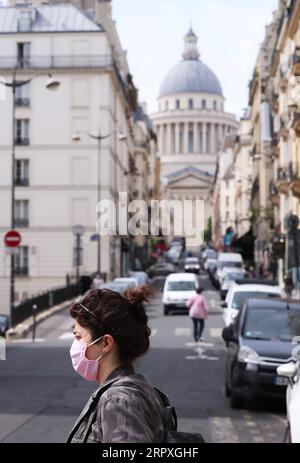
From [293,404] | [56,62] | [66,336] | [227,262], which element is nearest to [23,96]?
[56,62]

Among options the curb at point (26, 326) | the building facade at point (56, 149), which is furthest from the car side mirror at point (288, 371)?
the building facade at point (56, 149)

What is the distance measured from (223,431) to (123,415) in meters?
8.57

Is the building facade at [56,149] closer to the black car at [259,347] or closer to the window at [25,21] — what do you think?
the window at [25,21]

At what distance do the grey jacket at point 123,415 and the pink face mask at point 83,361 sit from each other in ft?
0.33

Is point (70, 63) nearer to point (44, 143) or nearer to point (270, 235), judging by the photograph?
point (44, 143)

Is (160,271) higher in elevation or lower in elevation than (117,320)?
lower

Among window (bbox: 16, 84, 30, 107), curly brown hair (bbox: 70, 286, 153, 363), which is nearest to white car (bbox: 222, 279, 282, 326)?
curly brown hair (bbox: 70, 286, 153, 363)

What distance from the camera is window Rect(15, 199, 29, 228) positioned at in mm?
56344

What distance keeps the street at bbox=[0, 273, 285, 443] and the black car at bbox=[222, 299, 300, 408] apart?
319mm

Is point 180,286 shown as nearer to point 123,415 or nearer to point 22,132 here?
point 22,132

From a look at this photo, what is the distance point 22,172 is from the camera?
5666 centimetres

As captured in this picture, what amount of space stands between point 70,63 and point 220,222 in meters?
82.3

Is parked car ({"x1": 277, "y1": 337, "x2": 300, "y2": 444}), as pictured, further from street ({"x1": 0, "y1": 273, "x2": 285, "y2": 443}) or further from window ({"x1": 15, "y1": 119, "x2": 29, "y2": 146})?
window ({"x1": 15, "y1": 119, "x2": 29, "y2": 146})

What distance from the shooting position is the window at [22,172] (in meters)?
56.5
